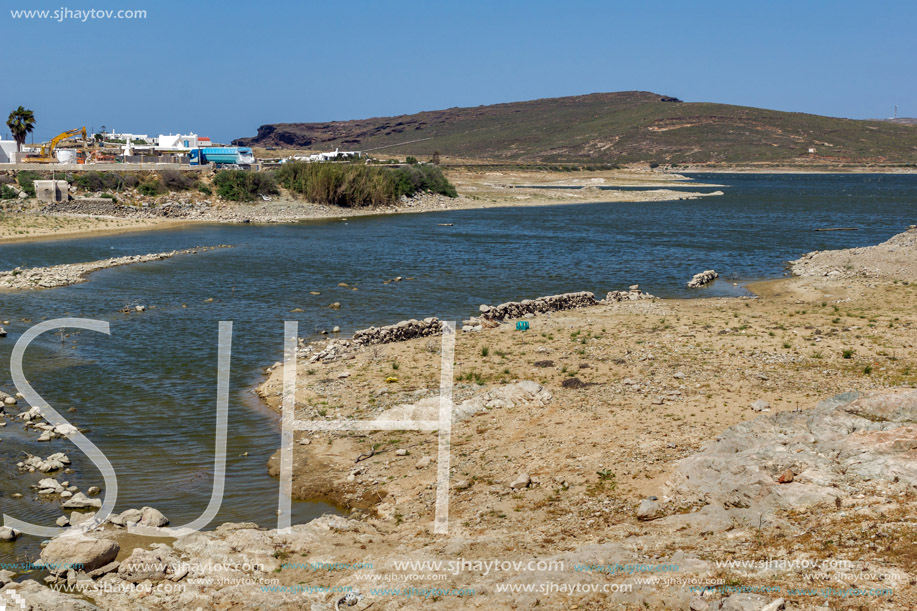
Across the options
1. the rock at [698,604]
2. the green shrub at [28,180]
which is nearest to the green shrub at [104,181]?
the green shrub at [28,180]

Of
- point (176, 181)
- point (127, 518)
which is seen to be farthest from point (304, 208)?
point (127, 518)

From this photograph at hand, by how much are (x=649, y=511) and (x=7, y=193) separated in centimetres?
5717

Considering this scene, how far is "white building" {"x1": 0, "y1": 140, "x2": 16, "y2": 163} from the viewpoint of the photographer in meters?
74.3

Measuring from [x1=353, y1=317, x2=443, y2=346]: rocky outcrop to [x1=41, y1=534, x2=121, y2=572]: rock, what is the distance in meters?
11.1

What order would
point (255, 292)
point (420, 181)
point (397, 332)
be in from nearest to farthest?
1. point (397, 332)
2. point (255, 292)
3. point (420, 181)

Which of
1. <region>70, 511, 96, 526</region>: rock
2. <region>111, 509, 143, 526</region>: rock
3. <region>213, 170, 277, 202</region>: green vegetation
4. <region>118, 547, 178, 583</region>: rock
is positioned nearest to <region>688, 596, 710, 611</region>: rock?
<region>118, 547, 178, 583</region>: rock

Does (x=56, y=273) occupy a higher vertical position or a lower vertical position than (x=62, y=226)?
lower

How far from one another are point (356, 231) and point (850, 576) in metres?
49.8

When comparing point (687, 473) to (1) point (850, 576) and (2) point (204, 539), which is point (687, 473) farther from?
(2) point (204, 539)

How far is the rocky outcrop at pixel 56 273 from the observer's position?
96.1 feet

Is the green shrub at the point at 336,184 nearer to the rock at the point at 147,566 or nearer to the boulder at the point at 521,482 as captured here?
the boulder at the point at 521,482

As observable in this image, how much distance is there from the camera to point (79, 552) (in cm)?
880

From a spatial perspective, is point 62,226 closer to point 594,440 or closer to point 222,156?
point 222,156

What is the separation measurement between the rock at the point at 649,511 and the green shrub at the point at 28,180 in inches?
2255
